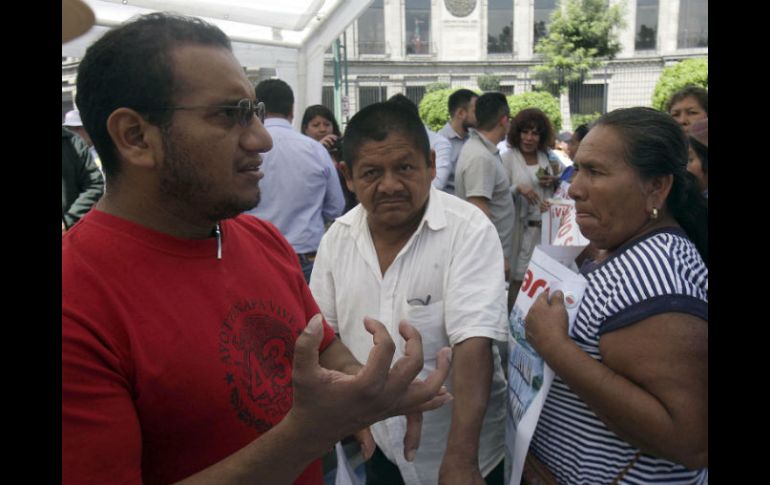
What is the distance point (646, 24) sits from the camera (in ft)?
113

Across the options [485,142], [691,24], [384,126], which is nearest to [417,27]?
[691,24]

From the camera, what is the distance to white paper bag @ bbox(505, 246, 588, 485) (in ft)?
5.40

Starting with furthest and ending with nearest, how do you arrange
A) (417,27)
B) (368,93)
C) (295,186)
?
(417,27), (368,93), (295,186)

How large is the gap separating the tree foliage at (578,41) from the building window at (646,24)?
4105 mm

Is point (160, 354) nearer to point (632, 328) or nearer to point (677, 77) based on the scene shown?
point (632, 328)

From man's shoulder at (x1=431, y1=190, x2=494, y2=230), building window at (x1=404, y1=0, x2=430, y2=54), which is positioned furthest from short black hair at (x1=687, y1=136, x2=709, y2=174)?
building window at (x1=404, y1=0, x2=430, y2=54)

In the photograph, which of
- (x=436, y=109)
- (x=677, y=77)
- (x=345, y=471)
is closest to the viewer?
(x=345, y=471)

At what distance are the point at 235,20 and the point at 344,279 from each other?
4.31 metres

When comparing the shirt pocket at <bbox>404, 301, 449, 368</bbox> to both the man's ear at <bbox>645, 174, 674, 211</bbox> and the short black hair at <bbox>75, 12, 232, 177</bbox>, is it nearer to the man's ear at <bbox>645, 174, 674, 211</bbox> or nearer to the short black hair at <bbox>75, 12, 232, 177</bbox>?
the man's ear at <bbox>645, 174, 674, 211</bbox>

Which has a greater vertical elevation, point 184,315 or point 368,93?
point 368,93

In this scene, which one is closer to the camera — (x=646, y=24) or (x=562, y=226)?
(x=562, y=226)

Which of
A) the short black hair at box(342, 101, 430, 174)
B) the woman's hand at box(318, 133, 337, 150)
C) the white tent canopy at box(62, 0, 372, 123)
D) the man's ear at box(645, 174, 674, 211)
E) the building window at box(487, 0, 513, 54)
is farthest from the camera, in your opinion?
the building window at box(487, 0, 513, 54)

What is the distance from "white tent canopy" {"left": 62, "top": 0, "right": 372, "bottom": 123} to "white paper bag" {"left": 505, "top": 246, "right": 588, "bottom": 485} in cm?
414

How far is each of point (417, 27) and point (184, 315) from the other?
35.8 metres
